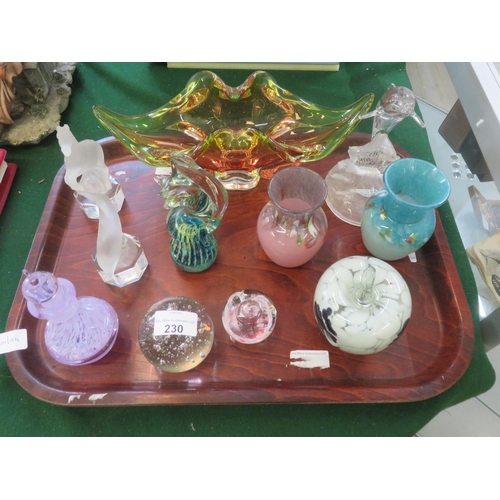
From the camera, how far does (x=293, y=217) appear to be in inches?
22.7

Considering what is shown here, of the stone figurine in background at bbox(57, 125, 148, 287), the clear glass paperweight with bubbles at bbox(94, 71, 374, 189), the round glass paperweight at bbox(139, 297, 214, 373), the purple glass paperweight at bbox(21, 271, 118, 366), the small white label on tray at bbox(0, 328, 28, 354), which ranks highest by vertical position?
the clear glass paperweight with bubbles at bbox(94, 71, 374, 189)

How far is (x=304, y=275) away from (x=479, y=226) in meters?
0.43

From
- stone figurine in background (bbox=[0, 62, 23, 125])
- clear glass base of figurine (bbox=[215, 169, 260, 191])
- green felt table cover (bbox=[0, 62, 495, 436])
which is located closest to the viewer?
green felt table cover (bbox=[0, 62, 495, 436])

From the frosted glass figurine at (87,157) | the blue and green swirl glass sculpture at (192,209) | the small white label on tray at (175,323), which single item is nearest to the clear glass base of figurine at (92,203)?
the frosted glass figurine at (87,157)

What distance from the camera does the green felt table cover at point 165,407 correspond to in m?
0.64

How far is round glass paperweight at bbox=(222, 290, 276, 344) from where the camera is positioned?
0.60 m

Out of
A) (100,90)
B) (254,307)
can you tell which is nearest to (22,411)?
(254,307)

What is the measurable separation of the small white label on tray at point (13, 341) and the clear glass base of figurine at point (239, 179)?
0.41m

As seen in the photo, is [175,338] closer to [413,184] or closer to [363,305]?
[363,305]

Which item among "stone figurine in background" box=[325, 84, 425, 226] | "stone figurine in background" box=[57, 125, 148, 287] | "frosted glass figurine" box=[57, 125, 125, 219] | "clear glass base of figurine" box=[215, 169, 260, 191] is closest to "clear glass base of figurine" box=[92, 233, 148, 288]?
"stone figurine in background" box=[57, 125, 148, 287]

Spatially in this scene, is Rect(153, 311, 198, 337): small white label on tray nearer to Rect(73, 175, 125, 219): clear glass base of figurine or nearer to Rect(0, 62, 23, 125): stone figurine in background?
Rect(73, 175, 125, 219): clear glass base of figurine

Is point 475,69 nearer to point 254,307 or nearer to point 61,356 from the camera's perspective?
point 254,307

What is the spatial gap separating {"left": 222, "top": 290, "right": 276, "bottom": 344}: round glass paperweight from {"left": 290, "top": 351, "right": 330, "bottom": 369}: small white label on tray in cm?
6

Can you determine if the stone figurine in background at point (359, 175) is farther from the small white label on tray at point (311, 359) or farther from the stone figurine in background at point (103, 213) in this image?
the stone figurine in background at point (103, 213)
